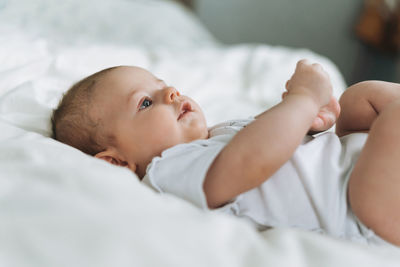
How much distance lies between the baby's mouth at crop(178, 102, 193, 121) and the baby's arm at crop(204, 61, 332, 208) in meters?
0.17

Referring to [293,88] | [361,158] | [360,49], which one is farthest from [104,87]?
[360,49]

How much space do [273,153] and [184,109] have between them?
9.4 inches

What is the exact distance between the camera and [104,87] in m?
0.76

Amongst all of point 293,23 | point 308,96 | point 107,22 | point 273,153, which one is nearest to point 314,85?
point 308,96

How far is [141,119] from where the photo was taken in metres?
0.72

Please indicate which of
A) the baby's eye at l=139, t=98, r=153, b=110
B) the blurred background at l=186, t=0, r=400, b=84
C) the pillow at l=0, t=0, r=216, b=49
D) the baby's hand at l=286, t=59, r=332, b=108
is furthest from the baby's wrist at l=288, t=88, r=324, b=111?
the blurred background at l=186, t=0, r=400, b=84

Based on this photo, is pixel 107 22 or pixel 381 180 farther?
pixel 107 22

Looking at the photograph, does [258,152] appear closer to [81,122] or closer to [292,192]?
[292,192]

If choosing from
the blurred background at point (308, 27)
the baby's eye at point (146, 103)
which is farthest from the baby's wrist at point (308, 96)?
the blurred background at point (308, 27)

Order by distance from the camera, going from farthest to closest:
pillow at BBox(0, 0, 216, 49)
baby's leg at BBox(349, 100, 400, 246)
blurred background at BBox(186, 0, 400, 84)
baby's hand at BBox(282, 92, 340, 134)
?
1. blurred background at BBox(186, 0, 400, 84)
2. pillow at BBox(0, 0, 216, 49)
3. baby's hand at BBox(282, 92, 340, 134)
4. baby's leg at BBox(349, 100, 400, 246)

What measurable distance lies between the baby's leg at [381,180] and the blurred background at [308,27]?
208cm

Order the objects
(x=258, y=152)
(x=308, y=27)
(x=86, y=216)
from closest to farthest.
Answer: (x=86, y=216) → (x=258, y=152) → (x=308, y=27)

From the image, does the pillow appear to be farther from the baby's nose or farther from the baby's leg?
the baby's leg

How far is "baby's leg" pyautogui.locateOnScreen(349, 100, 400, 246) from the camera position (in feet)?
1.87
